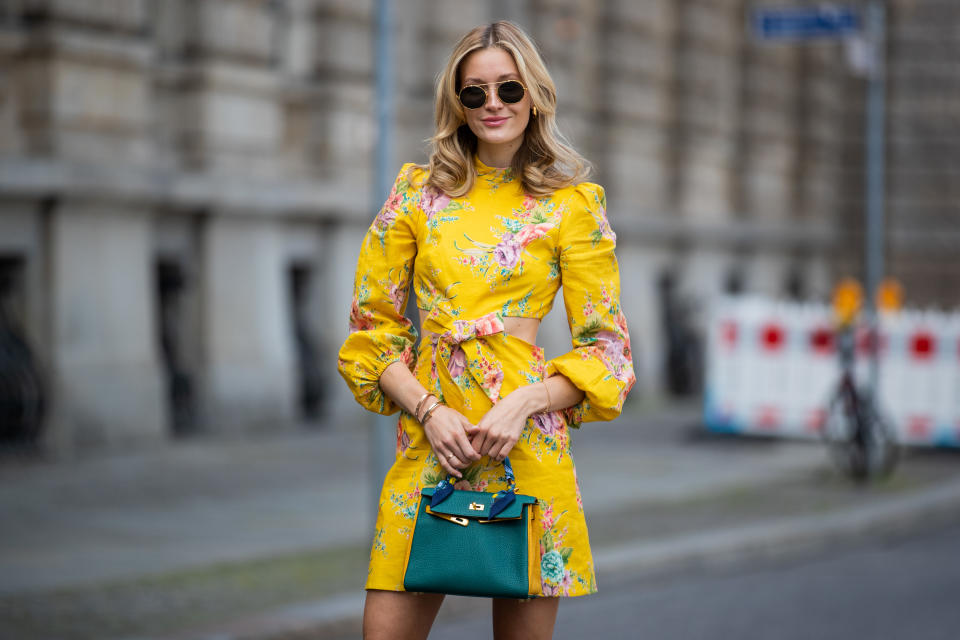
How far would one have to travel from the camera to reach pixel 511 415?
321cm

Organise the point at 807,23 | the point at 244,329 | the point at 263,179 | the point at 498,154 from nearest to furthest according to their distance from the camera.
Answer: the point at 498,154, the point at 807,23, the point at 244,329, the point at 263,179

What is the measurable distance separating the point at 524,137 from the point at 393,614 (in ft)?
3.59

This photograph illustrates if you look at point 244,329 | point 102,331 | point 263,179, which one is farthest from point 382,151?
point 263,179

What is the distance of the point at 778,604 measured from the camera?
8109 mm

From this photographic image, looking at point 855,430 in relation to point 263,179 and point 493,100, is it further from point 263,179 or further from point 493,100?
point 493,100

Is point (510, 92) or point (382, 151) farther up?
point (382, 151)

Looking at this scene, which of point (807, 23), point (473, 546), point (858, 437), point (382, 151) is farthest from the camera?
point (807, 23)

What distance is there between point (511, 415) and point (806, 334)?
42.5 feet

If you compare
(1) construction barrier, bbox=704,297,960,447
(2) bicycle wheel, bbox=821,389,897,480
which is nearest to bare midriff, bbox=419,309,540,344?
(2) bicycle wheel, bbox=821,389,897,480

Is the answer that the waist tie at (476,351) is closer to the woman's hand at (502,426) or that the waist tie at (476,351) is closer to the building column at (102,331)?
the woman's hand at (502,426)

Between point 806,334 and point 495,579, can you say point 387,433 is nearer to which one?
point 495,579

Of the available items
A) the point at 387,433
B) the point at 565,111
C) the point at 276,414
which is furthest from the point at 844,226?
the point at 387,433

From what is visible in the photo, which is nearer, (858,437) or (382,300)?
(382,300)

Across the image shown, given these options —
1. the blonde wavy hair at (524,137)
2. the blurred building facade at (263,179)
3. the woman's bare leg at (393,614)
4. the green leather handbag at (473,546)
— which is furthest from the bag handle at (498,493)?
the blurred building facade at (263,179)
